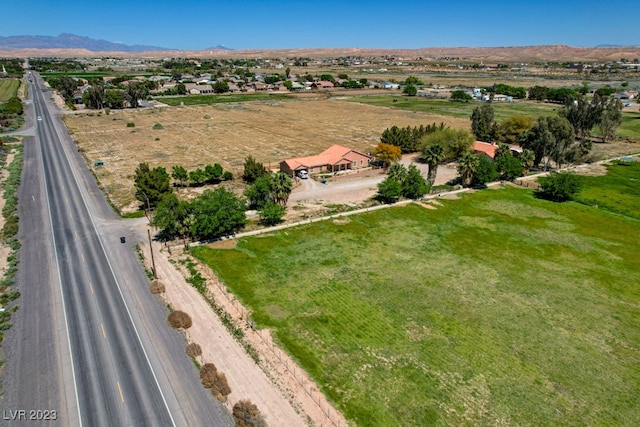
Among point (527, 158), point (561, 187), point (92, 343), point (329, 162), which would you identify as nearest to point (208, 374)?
point (92, 343)

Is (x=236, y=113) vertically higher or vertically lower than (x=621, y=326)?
higher

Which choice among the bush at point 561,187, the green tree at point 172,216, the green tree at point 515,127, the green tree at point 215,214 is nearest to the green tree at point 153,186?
the green tree at point 172,216

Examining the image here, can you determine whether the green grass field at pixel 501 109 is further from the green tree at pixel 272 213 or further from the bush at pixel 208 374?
the bush at pixel 208 374

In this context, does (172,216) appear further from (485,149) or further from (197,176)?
(485,149)

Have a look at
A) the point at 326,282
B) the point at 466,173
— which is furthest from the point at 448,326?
the point at 466,173

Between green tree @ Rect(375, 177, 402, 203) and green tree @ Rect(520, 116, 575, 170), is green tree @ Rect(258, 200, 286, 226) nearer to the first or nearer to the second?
green tree @ Rect(375, 177, 402, 203)

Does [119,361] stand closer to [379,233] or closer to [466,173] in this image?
[379,233]
